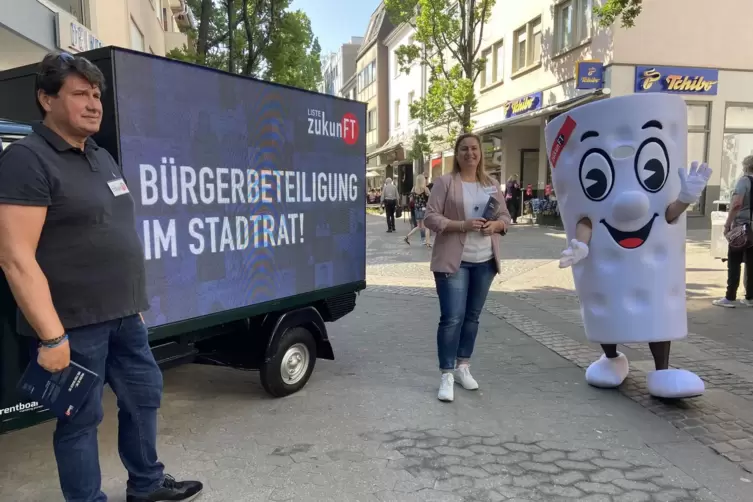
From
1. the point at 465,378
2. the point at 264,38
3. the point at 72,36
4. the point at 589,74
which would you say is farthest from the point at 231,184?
Result: the point at 589,74

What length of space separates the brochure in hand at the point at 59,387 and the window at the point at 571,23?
16.3m

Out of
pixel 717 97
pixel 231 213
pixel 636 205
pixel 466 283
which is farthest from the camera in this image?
pixel 717 97

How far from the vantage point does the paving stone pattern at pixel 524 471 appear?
8.96 ft

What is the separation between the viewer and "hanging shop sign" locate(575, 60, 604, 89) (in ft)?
47.6

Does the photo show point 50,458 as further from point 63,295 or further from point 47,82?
point 47,82

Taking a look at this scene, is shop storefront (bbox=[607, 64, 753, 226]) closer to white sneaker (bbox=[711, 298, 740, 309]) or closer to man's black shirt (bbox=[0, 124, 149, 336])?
white sneaker (bbox=[711, 298, 740, 309])

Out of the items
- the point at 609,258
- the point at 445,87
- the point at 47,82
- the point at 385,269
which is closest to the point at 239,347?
the point at 47,82

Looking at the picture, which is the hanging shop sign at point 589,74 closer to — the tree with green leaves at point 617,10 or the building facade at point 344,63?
the tree with green leaves at point 617,10

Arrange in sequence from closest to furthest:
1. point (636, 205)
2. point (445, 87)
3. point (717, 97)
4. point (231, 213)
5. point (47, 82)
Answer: point (47, 82)
point (231, 213)
point (636, 205)
point (717, 97)
point (445, 87)

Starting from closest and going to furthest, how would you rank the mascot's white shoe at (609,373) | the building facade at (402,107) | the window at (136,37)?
the mascot's white shoe at (609,373)
the window at (136,37)
the building facade at (402,107)

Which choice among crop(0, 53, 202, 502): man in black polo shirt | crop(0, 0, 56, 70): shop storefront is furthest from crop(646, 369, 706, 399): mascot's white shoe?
crop(0, 0, 56, 70): shop storefront

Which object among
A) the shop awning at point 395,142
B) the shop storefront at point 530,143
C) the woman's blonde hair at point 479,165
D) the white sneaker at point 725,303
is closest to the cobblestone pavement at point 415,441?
the woman's blonde hair at point 479,165

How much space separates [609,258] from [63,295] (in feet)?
10.7

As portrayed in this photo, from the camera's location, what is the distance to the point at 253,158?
3480mm
